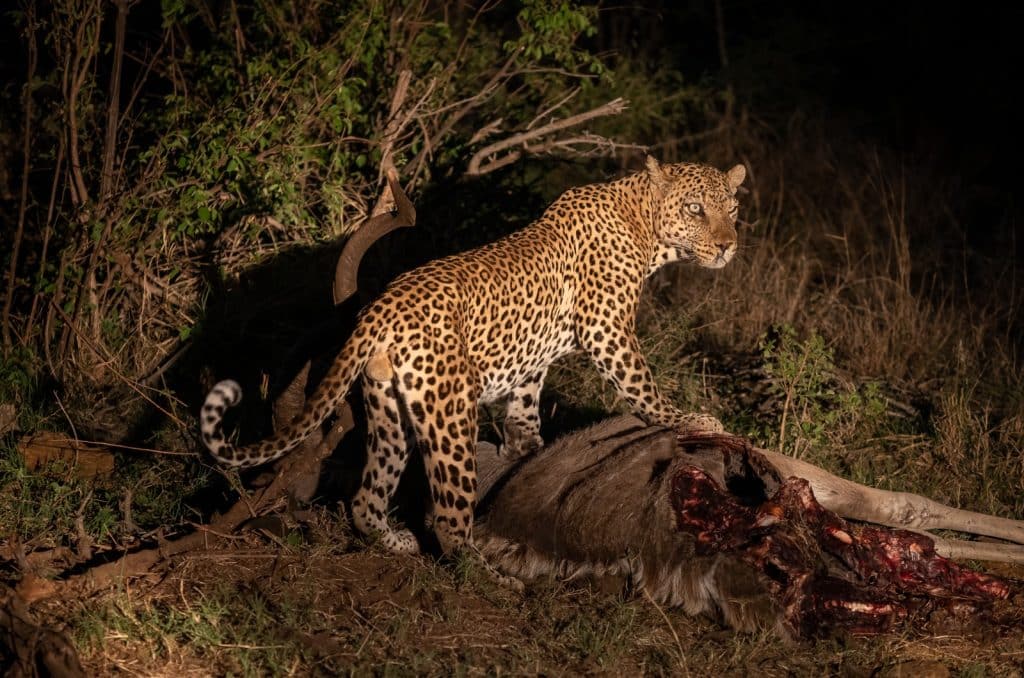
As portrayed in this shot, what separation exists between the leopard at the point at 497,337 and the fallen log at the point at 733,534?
40 centimetres

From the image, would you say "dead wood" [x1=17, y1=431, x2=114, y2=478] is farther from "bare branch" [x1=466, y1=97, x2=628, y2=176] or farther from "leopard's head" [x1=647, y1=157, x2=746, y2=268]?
"leopard's head" [x1=647, y1=157, x2=746, y2=268]

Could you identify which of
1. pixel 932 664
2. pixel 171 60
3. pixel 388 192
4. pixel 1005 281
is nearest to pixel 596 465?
pixel 932 664

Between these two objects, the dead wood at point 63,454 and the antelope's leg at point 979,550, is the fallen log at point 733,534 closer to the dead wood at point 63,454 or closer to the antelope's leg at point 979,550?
the antelope's leg at point 979,550

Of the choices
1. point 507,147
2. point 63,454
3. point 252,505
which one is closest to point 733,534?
point 252,505

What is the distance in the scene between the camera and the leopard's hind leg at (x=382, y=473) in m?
5.74

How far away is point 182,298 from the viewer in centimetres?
793

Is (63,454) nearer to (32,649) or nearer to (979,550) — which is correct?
(32,649)

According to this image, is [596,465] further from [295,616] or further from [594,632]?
[295,616]

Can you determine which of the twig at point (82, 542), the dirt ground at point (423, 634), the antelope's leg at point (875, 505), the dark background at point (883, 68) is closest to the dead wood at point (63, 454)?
the twig at point (82, 542)

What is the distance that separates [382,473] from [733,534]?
1.82 m

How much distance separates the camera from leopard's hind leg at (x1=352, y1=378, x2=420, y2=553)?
18.8 ft

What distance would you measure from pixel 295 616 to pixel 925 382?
498 centimetres

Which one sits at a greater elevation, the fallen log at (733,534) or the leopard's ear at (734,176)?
the leopard's ear at (734,176)

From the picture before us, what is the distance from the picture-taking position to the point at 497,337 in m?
6.14
